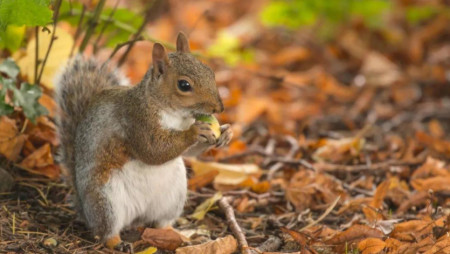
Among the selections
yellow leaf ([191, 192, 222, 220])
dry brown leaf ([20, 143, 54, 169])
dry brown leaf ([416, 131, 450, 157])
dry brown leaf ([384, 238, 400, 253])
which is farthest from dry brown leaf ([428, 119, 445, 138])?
dry brown leaf ([20, 143, 54, 169])

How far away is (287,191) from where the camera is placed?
3.79 metres

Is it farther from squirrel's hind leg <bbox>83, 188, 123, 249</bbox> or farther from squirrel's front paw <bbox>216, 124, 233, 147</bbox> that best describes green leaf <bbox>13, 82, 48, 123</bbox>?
squirrel's front paw <bbox>216, 124, 233, 147</bbox>

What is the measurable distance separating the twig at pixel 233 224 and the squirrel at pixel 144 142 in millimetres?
260

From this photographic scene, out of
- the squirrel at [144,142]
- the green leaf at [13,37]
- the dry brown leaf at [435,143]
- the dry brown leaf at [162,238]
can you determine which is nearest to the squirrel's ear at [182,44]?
the squirrel at [144,142]

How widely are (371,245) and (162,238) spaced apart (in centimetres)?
93

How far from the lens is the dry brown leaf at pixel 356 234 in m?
3.11

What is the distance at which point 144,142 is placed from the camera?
3078 millimetres

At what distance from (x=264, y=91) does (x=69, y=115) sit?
3.09 m

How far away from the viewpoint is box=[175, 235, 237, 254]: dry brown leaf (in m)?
3.05

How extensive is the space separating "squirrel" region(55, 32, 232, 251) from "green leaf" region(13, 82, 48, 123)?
235 millimetres

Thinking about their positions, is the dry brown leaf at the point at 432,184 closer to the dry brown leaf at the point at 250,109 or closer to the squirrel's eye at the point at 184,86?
the squirrel's eye at the point at 184,86

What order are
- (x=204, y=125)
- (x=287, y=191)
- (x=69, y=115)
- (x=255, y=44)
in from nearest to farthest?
(x=204, y=125)
(x=69, y=115)
(x=287, y=191)
(x=255, y=44)

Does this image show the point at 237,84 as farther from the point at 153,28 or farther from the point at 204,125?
the point at 204,125

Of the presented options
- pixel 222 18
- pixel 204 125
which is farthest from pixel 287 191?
pixel 222 18
